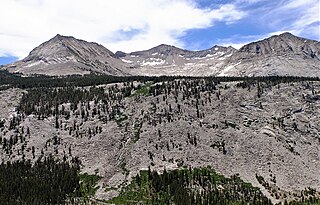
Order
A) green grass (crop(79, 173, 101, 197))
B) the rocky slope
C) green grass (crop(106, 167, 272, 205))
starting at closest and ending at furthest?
1. green grass (crop(106, 167, 272, 205))
2. green grass (crop(79, 173, 101, 197))
3. the rocky slope

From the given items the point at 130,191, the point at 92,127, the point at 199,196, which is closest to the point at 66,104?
the point at 92,127

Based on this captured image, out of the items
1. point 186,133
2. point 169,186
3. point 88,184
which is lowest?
point 88,184

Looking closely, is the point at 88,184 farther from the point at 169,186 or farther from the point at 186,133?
the point at 186,133

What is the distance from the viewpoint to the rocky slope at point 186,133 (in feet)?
456

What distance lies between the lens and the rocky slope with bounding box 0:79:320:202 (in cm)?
13912

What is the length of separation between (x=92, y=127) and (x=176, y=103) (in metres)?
40.6

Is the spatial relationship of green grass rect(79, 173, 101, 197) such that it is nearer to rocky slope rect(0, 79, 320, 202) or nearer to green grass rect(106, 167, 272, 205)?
rocky slope rect(0, 79, 320, 202)

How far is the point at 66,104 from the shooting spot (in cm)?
19625

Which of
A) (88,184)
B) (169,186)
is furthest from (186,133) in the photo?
(88,184)

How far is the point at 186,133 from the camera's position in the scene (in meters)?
158

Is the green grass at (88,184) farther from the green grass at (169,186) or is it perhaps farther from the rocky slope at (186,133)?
the green grass at (169,186)

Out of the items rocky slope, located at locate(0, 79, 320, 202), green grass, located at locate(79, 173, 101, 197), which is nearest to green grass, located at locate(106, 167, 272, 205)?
rocky slope, located at locate(0, 79, 320, 202)

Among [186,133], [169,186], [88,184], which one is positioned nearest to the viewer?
[169,186]

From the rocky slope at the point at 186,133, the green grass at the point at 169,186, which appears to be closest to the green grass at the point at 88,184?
the rocky slope at the point at 186,133
